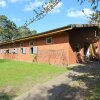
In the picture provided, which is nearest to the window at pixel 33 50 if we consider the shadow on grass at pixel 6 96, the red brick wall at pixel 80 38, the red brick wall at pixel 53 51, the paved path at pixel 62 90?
the red brick wall at pixel 53 51

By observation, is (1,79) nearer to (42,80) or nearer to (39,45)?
(42,80)

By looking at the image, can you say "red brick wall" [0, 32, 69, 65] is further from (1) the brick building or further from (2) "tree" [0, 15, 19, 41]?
(2) "tree" [0, 15, 19, 41]

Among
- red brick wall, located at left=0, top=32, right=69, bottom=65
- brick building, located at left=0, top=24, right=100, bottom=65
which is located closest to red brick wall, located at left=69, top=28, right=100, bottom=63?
brick building, located at left=0, top=24, right=100, bottom=65

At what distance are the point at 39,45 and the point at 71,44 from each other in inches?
245

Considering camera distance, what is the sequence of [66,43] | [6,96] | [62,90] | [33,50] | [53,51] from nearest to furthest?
[62,90]
[6,96]
[66,43]
[53,51]
[33,50]

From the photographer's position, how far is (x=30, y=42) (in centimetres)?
3300

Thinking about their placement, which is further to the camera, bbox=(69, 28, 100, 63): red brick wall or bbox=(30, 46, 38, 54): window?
bbox=(30, 46, 38, 54): window

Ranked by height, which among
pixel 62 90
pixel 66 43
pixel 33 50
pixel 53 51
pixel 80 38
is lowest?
pixel 62 90

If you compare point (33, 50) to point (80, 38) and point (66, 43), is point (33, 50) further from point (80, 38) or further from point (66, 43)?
point (66, 43)

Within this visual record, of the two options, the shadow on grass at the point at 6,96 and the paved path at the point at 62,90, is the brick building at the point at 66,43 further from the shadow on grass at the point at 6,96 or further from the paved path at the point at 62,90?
the shadow on grass at the point at 6,96

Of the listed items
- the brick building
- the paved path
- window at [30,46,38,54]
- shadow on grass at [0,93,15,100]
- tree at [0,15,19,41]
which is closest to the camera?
the paved path

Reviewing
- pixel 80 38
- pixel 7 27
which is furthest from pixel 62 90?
pixel 7 27

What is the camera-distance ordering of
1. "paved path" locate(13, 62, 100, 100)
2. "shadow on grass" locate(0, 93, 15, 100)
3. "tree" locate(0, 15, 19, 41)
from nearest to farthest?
"paved path" locate(13, 62, 100, 100), "shadow on grass" locate(0, 93, 15, 100), "tree" locate(0, 15, 19, 41)

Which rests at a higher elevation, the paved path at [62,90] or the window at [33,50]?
the window at [33,50]
